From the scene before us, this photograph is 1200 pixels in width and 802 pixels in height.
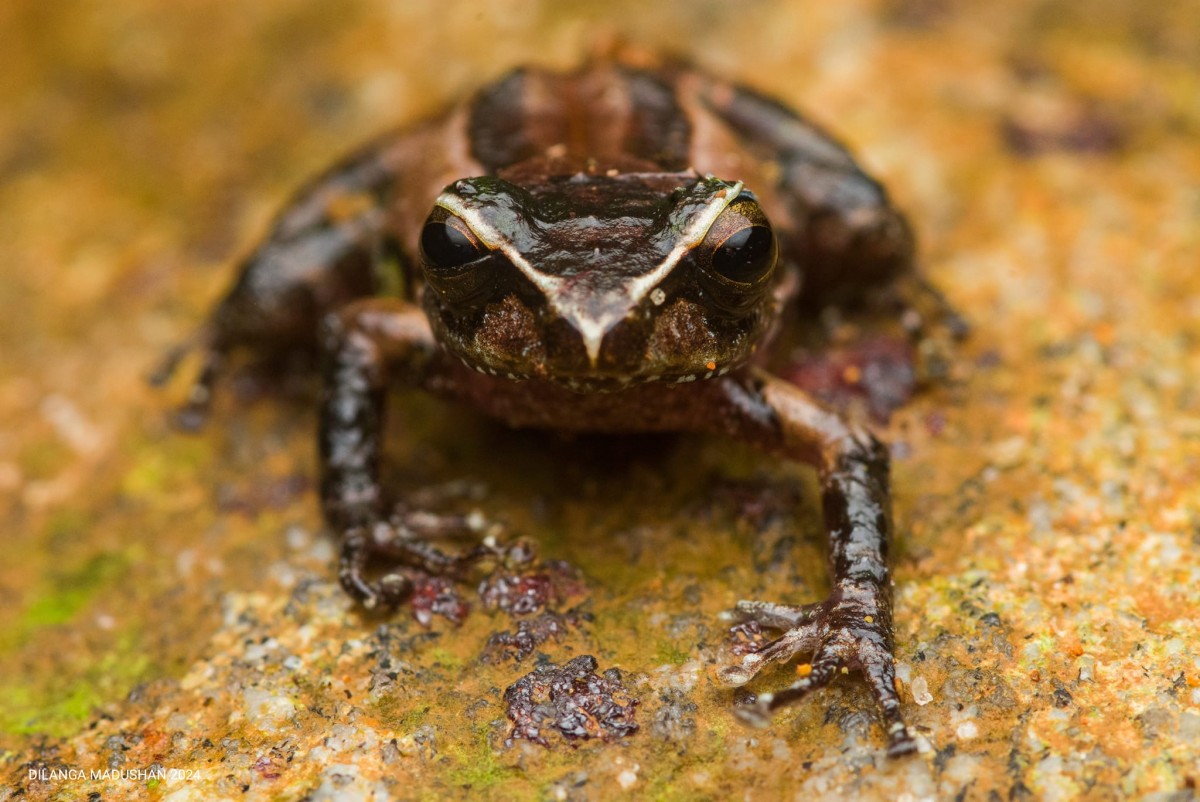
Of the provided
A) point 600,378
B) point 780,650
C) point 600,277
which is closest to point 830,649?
point 780,650

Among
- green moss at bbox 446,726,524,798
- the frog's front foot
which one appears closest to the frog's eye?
the frog's front foot

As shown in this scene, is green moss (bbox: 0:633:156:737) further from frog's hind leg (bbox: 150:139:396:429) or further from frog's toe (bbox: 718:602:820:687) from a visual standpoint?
frog's toe (bbox: 718:602:820:687)

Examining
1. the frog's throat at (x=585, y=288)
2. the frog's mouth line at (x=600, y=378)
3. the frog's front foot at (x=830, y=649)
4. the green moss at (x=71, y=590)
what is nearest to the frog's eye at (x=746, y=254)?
the frog's throat at (x=585, y=288)

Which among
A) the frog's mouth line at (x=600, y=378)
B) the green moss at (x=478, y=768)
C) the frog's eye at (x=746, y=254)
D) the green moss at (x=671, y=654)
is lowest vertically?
the green moss at (x=671, y=654)

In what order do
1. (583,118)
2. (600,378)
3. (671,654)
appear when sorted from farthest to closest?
(583,118), (671,654), (600,378)

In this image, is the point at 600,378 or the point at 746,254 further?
the point at 746,254

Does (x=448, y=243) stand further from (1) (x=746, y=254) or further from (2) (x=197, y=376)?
(2) (x=197, y=376)

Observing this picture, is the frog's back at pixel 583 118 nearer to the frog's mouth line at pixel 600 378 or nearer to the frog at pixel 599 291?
the frog at pixel 599 291
